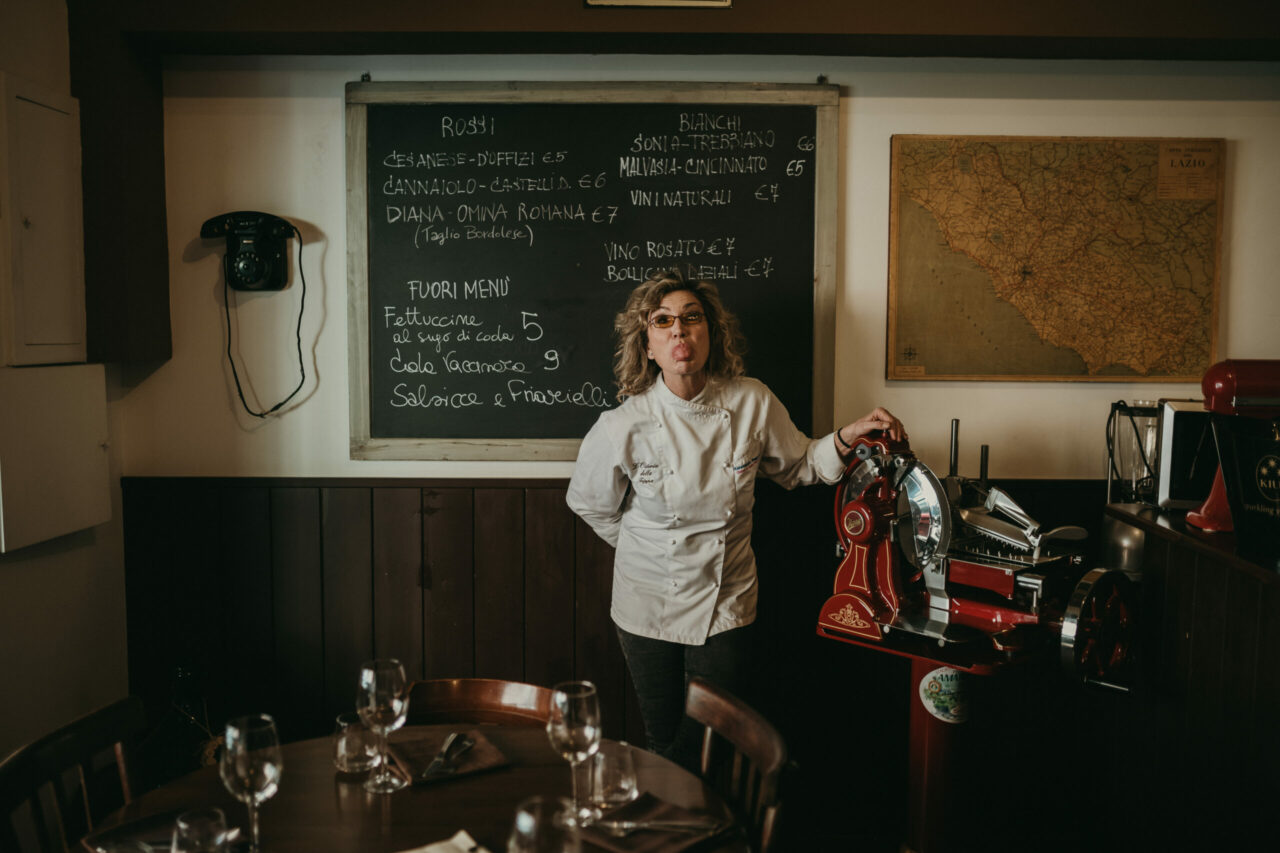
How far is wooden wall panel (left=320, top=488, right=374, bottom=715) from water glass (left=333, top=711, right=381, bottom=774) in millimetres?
1330

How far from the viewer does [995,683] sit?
113 inches

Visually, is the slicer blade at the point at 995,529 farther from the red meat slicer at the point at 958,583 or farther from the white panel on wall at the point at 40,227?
the white panel on wall at the point at 40,227

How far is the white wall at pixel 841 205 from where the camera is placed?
112 inches

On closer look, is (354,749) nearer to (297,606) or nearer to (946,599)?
(297,606)

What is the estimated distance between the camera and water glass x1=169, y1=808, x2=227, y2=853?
3.85 ft

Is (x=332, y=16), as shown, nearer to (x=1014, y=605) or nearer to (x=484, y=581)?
(x=484, y=581)

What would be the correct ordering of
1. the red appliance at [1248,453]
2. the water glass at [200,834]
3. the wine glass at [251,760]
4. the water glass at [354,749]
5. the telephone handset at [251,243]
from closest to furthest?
the water glass at [200,834], the wine glass at [251,760], the water glass at [354,749], the red appliance at [1248,453], the telephone handset at [251,243]

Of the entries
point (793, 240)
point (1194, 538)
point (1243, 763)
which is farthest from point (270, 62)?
point (1243, 763)

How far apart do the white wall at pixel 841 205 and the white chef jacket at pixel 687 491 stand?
1.56 ft

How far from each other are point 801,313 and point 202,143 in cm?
207

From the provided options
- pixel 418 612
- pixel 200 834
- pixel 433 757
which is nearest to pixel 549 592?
pixel 418 612

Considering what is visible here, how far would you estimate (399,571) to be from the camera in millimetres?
2908

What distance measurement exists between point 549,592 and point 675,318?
3.50 ft

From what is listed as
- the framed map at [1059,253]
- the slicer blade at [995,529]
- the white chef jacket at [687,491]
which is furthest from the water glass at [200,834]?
the framed map at [1059,253]
